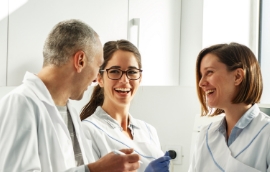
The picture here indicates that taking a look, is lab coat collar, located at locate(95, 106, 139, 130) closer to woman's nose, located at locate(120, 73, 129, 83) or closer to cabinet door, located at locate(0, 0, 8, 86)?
woman's nose, located at locate(120, 73, 129, 83)

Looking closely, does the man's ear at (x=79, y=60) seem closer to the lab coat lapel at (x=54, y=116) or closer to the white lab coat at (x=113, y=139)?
the lab coat lapel at (x=54, y=116)

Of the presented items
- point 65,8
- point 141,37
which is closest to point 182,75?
point 141,37

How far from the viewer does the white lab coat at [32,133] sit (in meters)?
1.00

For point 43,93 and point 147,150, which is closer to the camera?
point 43,93

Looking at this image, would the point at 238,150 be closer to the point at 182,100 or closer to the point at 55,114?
the point at 55,114

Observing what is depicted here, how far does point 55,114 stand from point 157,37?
3.48ft

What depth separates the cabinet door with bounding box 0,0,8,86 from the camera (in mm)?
1341

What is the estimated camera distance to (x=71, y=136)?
137 cm

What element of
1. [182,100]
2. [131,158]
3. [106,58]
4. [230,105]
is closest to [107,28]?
[106,58]

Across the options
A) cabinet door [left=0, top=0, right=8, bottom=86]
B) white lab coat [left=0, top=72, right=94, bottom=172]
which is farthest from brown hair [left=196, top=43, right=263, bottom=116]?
cabinet door [left=0, top=0, right=8, bottom=86]

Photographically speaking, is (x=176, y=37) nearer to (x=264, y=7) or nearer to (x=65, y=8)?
(x=264, y=7)

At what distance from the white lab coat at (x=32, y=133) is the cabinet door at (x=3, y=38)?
0.21 m

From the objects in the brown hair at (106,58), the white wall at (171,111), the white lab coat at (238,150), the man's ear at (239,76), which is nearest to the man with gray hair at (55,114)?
the brown hair at (106,58)

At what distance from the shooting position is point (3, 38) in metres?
1.35
